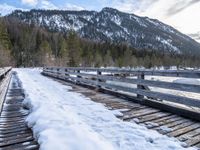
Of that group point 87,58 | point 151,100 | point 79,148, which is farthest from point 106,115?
point 87,58

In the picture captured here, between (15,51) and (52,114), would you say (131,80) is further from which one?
(15,51)

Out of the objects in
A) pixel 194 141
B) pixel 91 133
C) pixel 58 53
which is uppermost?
pixel 58 53

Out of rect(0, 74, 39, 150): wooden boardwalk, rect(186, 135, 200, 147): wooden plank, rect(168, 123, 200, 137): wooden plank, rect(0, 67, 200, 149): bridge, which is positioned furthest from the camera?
rect(168, 123, 200, 137): wooden plank

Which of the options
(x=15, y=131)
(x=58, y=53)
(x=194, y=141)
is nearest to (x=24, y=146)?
→ (x=15, y=131)

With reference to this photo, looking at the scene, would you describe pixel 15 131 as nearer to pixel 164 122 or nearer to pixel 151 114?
pixel 164 122

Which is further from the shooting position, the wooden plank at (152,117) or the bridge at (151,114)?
the wooden plank at (152,117)

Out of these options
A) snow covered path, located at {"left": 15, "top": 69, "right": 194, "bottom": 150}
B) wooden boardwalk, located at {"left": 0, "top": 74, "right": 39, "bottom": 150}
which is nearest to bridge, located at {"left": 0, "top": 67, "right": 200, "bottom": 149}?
wooden boardwalk, located at {"left": 0, "top": 74, "right": 39, "bottom": 150}

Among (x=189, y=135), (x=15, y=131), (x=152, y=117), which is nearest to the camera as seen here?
(x=189, y=135)

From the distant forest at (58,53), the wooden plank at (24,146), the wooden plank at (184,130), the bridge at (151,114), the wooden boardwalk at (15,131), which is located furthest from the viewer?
the distant forest at (58,53)

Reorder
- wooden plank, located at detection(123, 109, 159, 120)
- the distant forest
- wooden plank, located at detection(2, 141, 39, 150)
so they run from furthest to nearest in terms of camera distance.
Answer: the distant forest < wooden plank, located at detection(123, 109, 159, 120) < wooden plank, located at detection(2, 141, 39, 150)

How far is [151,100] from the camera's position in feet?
24.6

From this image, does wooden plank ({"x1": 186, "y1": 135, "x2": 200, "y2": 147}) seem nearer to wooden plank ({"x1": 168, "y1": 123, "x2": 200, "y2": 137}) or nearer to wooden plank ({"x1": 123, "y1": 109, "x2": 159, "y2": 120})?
wooden plank ({"x1": 168, "y1": 123, "x2": 200, "y2": 137})

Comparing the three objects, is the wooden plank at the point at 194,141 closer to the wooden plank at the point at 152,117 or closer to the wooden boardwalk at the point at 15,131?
the wooden plank at the point at 152,117

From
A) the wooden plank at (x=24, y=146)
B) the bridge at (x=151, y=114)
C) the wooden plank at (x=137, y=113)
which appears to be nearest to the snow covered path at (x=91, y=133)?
the wooden plank at (x=24, y=146)
